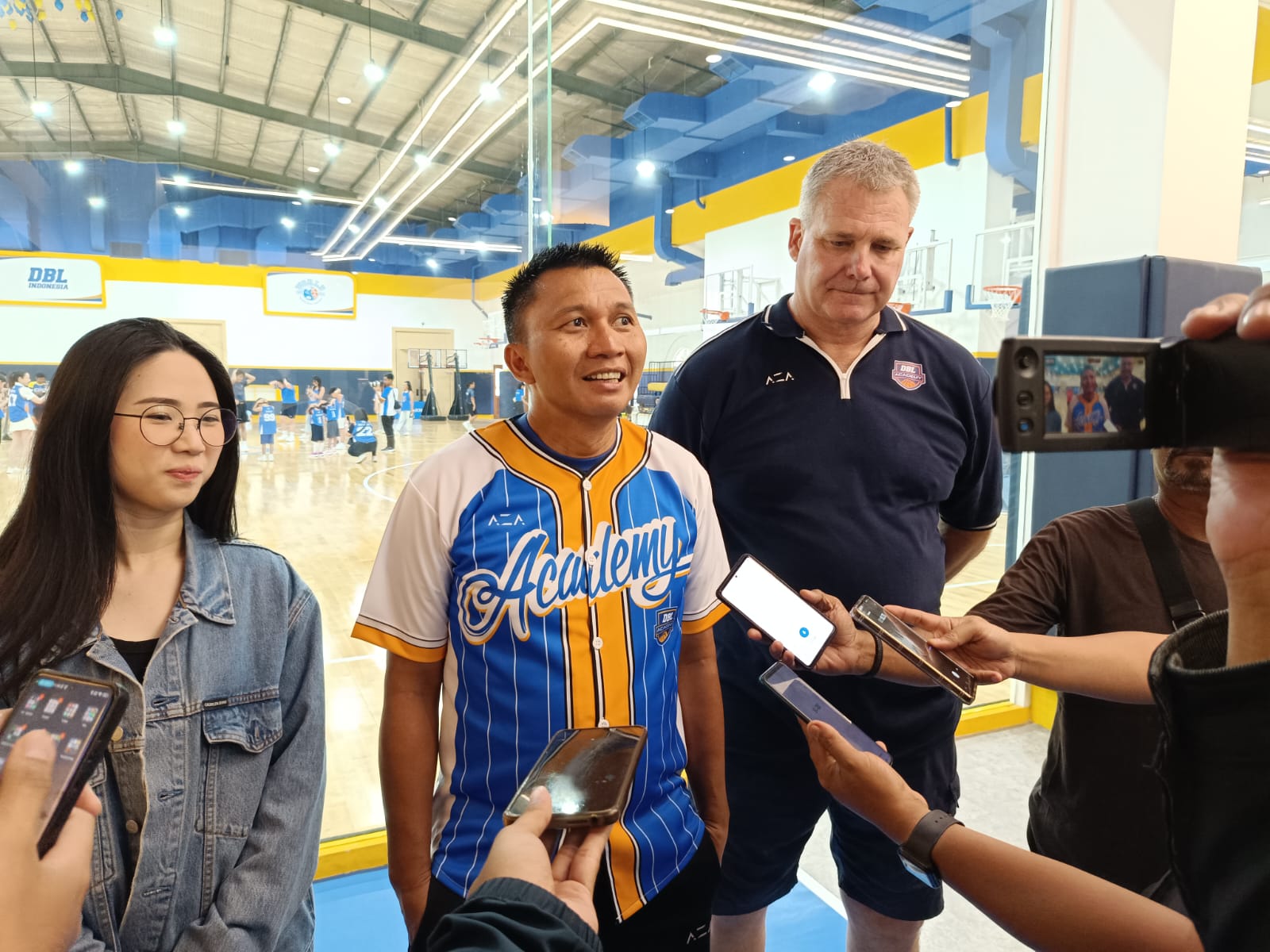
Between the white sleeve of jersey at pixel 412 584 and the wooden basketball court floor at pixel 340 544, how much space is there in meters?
1.02

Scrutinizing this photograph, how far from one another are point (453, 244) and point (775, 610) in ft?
7.20

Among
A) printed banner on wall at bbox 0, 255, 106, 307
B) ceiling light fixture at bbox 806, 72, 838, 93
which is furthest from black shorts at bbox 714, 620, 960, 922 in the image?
ceiling light fixture at bbox 806, 72, 838, 93

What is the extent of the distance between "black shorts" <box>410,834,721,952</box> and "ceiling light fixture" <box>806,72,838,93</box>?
3965 mm

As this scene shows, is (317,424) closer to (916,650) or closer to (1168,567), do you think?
(916,650)

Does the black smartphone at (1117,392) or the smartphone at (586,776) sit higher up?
the black smartphone at (1117,392)

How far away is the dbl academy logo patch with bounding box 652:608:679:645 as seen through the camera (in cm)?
145

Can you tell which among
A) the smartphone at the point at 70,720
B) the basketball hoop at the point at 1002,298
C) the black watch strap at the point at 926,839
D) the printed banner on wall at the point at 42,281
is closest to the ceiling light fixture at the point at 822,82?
the basketball hoop at the point at 1002,298

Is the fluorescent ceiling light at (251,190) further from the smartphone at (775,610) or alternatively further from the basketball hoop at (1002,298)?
the basketball hoop at (1002,298)

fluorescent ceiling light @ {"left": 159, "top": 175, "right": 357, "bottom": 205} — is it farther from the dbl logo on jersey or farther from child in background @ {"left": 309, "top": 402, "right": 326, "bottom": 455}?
the dbl logo on jersey

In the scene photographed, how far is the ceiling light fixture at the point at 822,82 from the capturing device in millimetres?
4227

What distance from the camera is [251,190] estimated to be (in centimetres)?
271

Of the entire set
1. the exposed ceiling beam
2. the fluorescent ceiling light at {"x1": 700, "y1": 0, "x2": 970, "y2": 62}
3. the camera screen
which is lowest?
the camera screen

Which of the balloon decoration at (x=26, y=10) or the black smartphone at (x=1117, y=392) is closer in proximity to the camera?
the black smartphone at (x=1117, y=392)

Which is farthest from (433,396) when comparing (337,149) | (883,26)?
(883,26)
